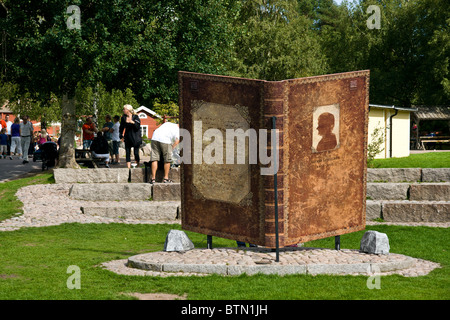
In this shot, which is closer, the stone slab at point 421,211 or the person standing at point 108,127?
the stone slab at point 421,211

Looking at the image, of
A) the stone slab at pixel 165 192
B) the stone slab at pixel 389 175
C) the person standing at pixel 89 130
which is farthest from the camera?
the person standing at pixel 89 130

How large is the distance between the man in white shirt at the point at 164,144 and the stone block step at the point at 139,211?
2.02 metres

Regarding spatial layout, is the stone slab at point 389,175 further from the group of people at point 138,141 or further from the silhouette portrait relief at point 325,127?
the silhouette portrait relief at point 325,127

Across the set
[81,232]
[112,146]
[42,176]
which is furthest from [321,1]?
[81,232]

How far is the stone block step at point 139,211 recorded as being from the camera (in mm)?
14516

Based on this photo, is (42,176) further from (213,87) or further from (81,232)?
(213,87)

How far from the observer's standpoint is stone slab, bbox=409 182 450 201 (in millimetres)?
16156

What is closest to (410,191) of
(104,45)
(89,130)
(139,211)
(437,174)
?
(437,174)

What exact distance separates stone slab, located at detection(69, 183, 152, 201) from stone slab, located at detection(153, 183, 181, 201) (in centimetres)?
19

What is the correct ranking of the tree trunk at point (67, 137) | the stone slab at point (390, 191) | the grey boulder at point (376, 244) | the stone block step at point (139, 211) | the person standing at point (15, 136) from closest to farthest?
1. the grey boulder at point (376, 244)
2. the stone block step at point (139, 211)
3. the stone slab at point (390, 191)
4. the tree trunk at point (67, 137)
5. the person standing at point (15, 136)

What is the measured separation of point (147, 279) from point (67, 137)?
A: 14123mm

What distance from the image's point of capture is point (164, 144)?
53.8ft

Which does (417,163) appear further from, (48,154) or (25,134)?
(25,134)

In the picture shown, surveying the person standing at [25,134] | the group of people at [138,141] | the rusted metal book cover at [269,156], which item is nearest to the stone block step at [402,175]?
the group of people at [138,141]
